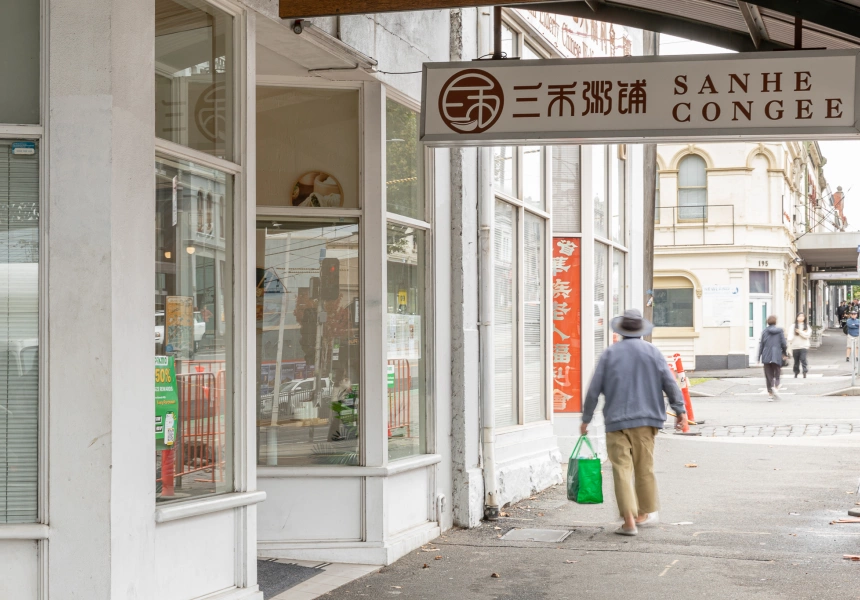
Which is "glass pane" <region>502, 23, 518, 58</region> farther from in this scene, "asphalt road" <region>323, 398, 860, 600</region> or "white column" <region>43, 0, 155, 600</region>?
"white column" <region>43, 0, 155, 600</region>

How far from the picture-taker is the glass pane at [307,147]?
7.84m

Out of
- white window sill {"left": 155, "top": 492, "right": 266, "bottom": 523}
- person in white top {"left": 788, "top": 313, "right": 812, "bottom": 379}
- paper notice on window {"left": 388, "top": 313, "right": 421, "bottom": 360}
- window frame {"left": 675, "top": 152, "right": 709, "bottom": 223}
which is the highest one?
window frame {"left": 675, "top": 152, "right": 709, "bottom": 223}

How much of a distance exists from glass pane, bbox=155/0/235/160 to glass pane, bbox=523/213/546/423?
5583mm

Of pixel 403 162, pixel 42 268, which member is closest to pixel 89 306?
pixel 42 268

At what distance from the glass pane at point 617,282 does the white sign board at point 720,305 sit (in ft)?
69.9

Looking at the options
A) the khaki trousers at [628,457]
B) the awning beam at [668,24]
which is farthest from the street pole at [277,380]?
the khaki trousers at [628,457]

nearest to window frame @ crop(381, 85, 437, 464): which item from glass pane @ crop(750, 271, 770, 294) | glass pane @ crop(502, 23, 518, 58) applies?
glass pane @ crop(502, 23, 518, 58)

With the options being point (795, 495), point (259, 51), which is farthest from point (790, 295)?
point (259, 51)

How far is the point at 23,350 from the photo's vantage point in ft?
16.2

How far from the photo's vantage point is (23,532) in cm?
486

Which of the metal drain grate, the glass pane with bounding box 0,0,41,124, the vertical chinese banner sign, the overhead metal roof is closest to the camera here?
the glass pane with bounding box 0,0,41,124

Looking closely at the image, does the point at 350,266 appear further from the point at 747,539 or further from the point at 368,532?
the point at 747,539

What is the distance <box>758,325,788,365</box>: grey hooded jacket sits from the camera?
22.1m

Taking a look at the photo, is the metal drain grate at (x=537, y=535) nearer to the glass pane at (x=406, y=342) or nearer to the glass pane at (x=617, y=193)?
the glass pane at (x=406, y=342)
